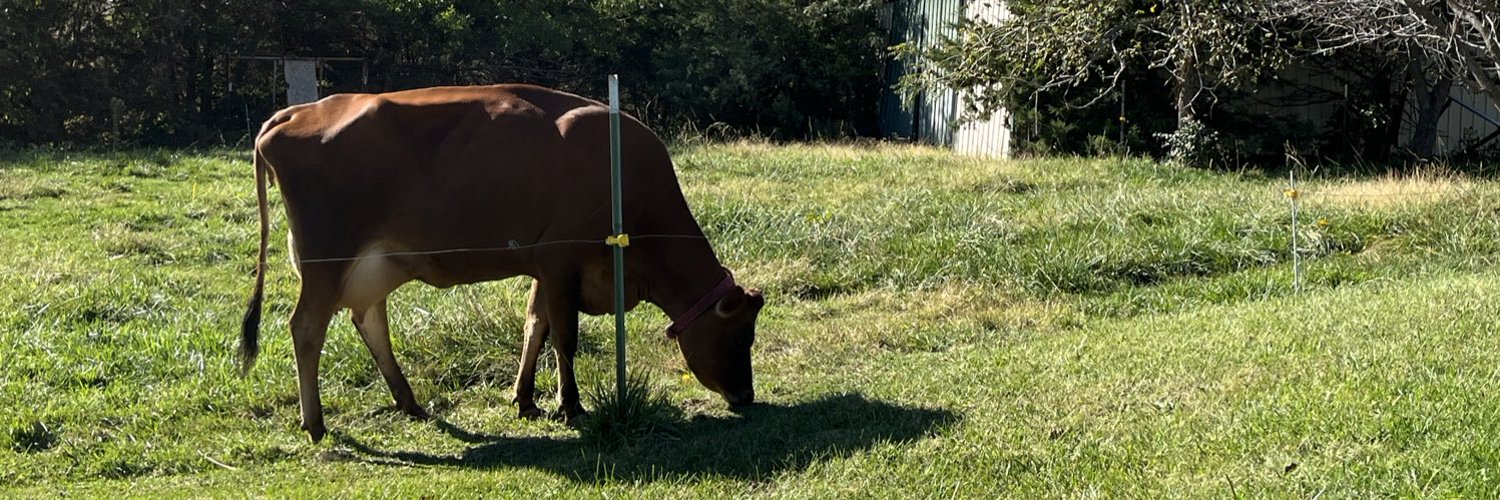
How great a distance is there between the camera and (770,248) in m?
11.3

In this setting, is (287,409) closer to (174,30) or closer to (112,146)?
(112,146)

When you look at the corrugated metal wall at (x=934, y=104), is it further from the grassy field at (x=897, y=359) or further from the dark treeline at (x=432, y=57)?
the grassy field at (x=897, y=359)

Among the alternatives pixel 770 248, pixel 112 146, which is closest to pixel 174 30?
pixel 112 146

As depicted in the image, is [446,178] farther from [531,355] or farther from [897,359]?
[897,359]

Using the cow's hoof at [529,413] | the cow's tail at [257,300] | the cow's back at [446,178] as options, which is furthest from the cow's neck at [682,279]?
the cow's tail at [257,300]

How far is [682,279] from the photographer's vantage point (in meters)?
7.21

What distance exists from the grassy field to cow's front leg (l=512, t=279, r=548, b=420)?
0.11 meters

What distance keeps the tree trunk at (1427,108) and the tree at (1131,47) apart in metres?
2.00

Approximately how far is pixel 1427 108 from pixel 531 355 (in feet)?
46.8

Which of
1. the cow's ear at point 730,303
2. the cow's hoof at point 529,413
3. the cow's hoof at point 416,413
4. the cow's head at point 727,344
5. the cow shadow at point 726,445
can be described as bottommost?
the cow's hoof at point 416,413

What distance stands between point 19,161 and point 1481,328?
16911mm

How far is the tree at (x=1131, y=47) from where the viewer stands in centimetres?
1544

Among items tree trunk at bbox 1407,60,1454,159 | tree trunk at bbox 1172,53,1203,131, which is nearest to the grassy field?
tree trunk at bbox 1172,53,1203,131

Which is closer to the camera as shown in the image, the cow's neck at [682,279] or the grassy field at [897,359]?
the grassy field at [897,359]
